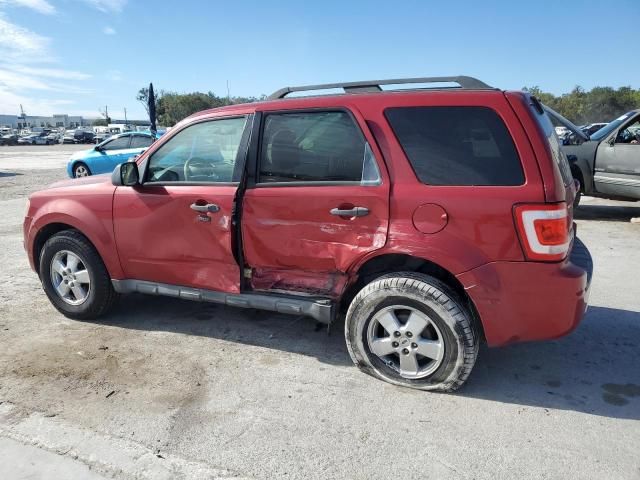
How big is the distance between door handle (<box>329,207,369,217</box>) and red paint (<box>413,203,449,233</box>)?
1.08ft

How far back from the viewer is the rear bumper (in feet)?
9.37

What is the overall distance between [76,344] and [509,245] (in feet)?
10.9

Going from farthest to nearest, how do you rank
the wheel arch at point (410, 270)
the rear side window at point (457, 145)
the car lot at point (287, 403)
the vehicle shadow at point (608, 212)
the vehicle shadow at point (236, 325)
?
the vehicle shadow at point (608, 212)
the vehicle shadow at point (236, 325)
the wheel arch at point (410, 270)
the rear side window at point (457, 145)
the car lot at point (287, 403)

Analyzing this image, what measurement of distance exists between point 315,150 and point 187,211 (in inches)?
43.5

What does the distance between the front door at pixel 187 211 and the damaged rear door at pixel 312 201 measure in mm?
186

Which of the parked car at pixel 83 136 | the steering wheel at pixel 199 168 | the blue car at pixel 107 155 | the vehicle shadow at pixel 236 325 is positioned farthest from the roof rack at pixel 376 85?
the parked car at pixel 83 136

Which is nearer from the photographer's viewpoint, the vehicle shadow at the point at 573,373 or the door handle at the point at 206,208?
the vehicle shadow at the point at 573,373

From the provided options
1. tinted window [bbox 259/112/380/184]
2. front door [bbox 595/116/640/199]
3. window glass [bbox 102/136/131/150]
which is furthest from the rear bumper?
window glass [bbox 102/136/131/150]

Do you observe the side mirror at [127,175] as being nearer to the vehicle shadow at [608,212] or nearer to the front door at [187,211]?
the front door at [187,211]

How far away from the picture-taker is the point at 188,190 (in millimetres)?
3773

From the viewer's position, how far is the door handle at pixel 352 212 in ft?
10.4

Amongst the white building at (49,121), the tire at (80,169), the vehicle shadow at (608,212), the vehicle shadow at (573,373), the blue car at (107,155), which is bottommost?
the vehicle shadow at (573,373)

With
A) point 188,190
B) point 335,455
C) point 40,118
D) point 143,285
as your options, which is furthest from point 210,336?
point 40,118

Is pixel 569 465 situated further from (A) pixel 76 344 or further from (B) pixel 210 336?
(A) pixel 76 344
